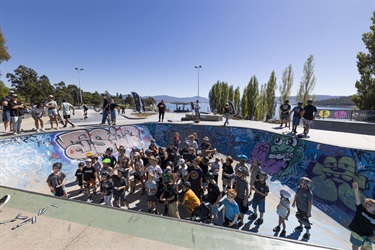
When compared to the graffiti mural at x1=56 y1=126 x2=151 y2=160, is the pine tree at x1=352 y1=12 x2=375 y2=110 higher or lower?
A: higher

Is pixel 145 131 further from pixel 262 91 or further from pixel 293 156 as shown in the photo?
pixel 262 91

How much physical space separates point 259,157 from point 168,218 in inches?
362

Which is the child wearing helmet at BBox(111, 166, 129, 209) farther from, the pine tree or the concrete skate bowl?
the pine tree

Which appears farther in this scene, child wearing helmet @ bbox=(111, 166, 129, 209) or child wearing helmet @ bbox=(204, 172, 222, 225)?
child wearing helmet @ bbox=(111, 166, 129, 209)

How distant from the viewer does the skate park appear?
2.14 meters

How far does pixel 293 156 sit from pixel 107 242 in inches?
367

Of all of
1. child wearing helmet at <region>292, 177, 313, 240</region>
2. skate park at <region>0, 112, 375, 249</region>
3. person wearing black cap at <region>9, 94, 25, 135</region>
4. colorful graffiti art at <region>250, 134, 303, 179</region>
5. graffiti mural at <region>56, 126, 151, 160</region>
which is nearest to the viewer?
skate park at <region>0, 112, 375, 249</region>

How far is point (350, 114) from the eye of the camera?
16.2m

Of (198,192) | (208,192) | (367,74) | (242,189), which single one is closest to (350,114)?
(367,74)

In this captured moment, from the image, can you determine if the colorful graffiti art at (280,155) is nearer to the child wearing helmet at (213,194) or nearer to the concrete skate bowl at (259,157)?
the concrete skate bowl at (259,157)

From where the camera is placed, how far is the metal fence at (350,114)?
15.3 meters

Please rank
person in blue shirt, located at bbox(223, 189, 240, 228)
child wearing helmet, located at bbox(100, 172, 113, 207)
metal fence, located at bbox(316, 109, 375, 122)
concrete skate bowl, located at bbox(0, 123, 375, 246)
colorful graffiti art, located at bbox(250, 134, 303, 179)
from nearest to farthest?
person in blue shirt, located at bbox(223, 189, 240, 228) → child wearing helmet, located at bbox(100, 172, 113, 207) → concrete skate bowl, located at bbox(0, 123, 375, 246) → colorful graffiti art, located at bbox(250, 134, 303, 179) → metal fence, located at bbox(316, 109, 375, 122)

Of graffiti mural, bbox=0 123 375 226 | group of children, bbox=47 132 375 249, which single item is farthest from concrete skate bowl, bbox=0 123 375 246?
group of children, bbox=47 132 375 249

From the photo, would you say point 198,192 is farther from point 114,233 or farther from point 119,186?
point 114,233
